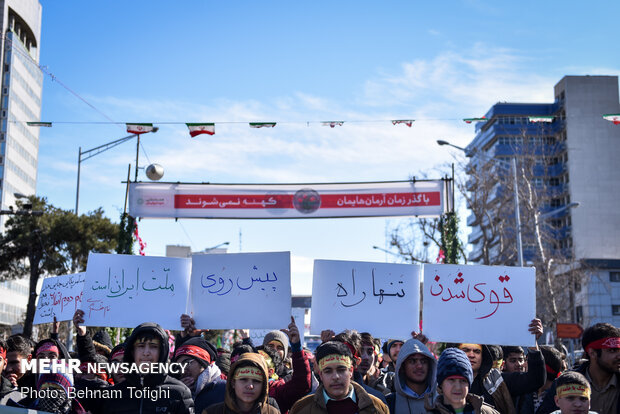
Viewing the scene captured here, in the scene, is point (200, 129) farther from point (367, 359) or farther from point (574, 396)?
point (574, 396)

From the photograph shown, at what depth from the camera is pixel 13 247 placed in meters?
33.1

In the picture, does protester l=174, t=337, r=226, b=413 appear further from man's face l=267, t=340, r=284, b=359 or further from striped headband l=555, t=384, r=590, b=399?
striped headband l=555, t=384, r=590, b=399

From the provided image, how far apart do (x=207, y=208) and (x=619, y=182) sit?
61189 mm

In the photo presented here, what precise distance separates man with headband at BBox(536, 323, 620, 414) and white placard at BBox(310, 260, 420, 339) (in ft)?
6.19

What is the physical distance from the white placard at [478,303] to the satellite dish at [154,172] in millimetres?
11111

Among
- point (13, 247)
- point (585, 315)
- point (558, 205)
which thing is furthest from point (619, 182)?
point (13, 247)

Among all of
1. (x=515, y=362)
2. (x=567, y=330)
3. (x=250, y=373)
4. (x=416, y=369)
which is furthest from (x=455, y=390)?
(x=567, y=330)

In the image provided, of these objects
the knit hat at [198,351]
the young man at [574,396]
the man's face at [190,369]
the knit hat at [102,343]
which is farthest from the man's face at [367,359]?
the knit hat at [102,343]

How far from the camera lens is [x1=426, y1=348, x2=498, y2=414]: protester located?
4.36 meters

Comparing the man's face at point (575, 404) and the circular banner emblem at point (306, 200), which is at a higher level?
the circular banner emblem at point (306, 200)

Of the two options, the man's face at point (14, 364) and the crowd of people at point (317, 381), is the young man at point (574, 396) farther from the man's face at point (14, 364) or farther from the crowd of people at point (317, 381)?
the man's face at point (14, 364)

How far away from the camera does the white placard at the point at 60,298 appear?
24.5 feet

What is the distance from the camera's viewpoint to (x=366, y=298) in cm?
687

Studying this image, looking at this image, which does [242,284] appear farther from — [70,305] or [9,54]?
[9,54]
